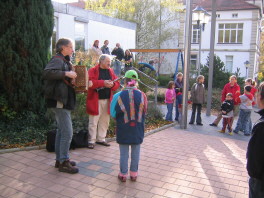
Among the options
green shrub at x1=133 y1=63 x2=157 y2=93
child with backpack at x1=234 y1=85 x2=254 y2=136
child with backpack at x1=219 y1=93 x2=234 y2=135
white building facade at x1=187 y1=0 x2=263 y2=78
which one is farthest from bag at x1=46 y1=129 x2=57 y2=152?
white building facade at x1=187 y1=0 x2=263 y2=78

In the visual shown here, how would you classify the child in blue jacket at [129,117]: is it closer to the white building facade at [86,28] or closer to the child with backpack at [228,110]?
the child with backpack at [228,110]

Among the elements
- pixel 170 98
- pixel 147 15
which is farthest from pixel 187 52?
pixel 147 15

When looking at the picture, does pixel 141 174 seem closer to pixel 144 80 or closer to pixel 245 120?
pixel 245 120

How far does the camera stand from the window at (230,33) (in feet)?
123

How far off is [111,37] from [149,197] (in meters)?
15.9

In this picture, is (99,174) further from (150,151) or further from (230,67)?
(230,67)

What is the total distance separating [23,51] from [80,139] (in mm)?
2278

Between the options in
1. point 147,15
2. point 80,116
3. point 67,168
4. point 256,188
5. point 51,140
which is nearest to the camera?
point 256,188

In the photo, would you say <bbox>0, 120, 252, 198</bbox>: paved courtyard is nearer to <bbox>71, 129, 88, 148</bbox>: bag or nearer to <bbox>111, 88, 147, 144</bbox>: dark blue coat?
<bbox>71, 129, 88, 148</bbox>: bag

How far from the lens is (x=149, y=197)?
3.77 m

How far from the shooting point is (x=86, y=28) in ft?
54.3

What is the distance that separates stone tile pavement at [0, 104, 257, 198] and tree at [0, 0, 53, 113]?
1.54 meters

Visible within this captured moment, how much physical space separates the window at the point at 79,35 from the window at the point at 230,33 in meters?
26.7

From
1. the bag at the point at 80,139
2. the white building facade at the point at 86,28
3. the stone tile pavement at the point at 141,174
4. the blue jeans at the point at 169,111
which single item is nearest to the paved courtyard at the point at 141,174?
the stone tile pavement at the point at 141,174
